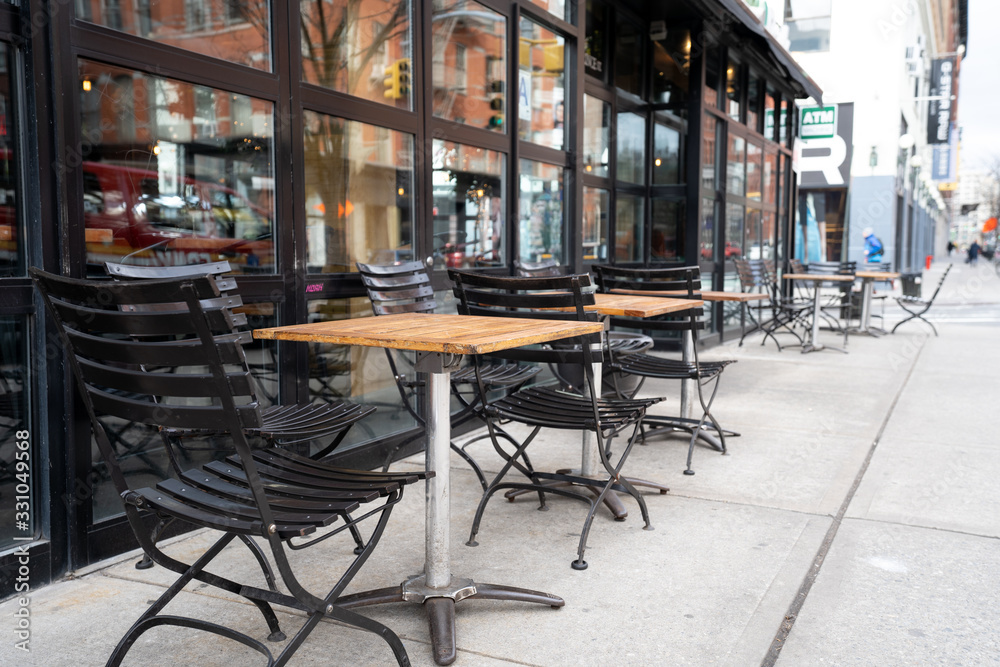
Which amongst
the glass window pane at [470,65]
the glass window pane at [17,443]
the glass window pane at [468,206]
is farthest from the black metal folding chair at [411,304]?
the glass window pane at [17,443]

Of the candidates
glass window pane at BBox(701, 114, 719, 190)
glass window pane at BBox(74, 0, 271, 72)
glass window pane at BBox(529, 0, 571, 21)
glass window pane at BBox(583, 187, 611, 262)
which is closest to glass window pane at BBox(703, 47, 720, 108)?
glass window pane at BBox(701, 114, 719, 190)

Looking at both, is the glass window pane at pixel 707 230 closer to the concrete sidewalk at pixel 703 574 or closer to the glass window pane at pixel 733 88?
the glass window pane at pixel 733 88

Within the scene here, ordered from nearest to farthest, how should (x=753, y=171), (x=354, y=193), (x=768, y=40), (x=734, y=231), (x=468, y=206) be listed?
1. (x=354, y=193)
2. (x=468, y=206)
3. (x=768, y=40)
4. (x=734, y=231)
5. (x=753, y=171)

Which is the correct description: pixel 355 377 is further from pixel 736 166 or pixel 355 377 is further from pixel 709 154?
pixel 736 166

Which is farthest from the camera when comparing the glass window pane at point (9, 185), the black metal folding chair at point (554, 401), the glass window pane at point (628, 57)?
the glass window pane at point (628, 57)

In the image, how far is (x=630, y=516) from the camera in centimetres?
352

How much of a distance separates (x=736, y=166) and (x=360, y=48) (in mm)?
6658

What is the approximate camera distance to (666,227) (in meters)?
8.91

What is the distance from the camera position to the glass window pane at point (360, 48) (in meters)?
3.97

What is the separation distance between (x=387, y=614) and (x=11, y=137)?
198 centimetres

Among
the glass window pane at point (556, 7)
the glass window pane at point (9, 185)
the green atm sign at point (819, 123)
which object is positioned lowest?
the glass window pane at point (9, 185)

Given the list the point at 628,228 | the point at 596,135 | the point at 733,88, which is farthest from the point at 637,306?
the point at 733,88

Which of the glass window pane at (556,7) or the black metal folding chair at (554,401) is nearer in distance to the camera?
the black metal folding chair at (554,401)

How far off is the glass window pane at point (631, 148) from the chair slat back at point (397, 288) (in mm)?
4345
